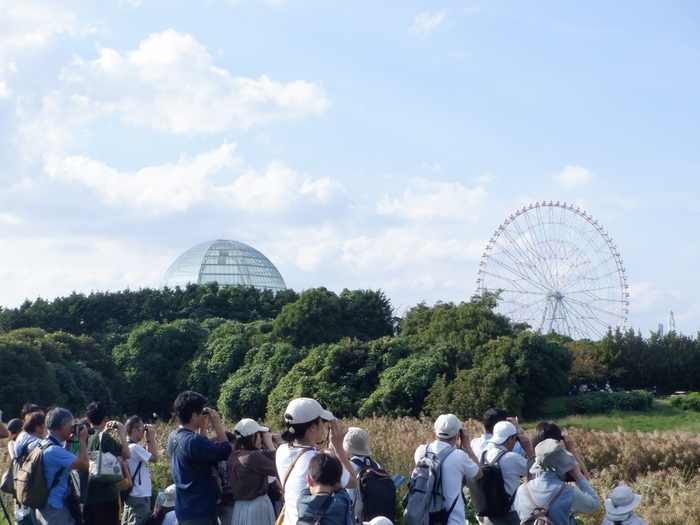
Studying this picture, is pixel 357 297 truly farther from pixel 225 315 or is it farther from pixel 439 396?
pixel 439 396

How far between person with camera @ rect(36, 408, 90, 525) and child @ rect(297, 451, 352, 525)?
2.63 m

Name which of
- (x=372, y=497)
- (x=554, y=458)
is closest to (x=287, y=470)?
(x=372, y=497)

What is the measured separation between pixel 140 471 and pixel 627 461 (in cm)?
765

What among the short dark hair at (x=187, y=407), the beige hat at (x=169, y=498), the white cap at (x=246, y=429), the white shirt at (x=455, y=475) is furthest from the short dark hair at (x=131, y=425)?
the white shirt at (x=455, y=475)

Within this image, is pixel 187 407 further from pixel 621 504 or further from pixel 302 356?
pixel 302 356

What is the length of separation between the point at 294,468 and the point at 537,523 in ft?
5.33

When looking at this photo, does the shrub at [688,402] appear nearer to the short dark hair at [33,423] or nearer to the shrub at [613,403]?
the shrub at [613,403]

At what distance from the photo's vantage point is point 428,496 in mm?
6258

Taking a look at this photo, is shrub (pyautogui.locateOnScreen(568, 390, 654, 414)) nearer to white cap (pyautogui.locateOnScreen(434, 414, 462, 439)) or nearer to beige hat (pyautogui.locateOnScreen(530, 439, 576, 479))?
white cap (pyautogui.locateOnScreen(434, 414, 462, 439))

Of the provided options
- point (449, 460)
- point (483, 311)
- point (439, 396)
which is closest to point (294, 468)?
point (449, 460)

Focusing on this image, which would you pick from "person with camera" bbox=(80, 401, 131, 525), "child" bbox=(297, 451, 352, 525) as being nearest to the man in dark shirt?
"person with camera" bbox=(80, 401, 131, 525)

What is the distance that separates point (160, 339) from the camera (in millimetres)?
40562

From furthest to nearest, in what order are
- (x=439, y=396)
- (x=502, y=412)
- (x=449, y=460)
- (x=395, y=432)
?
(x=439, y=396) < (x=395, y=432) < (x=502, y=412) < (x=449, y=460)

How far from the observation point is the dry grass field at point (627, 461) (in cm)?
1071
